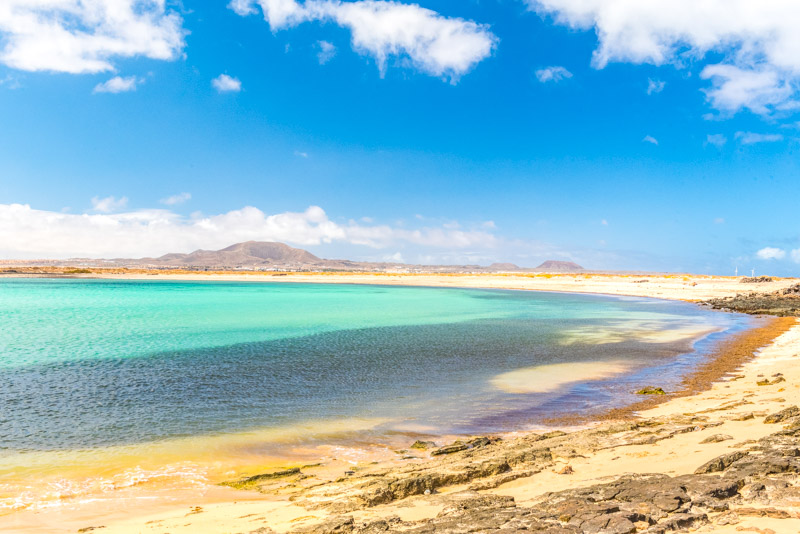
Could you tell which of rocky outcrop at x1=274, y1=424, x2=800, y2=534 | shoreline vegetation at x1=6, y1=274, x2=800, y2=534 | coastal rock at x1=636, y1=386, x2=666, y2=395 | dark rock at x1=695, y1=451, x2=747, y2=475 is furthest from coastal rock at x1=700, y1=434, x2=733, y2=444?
coastal rock at x1=636, y1=386, x2=666, y2=395

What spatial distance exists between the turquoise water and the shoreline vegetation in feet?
8.21

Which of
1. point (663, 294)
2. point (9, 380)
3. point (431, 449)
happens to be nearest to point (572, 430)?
point (431, 449)

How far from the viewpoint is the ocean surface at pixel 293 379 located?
9.92 m

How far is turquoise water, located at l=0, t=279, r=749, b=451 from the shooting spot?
10.8m

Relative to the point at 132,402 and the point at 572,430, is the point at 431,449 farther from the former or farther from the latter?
the point at 132,402

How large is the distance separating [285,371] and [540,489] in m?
11.6

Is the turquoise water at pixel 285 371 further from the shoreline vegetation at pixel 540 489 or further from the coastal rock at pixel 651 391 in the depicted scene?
the shoreline vegetation at pixel 540 489

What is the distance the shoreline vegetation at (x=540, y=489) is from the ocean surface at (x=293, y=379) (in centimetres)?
178

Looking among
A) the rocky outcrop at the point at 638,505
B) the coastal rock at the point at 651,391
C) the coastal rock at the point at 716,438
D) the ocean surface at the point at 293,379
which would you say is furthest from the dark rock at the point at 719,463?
the coastal rock at the point at 651,391

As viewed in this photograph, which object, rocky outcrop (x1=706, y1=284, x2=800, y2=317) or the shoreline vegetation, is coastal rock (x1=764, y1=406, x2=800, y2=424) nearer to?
the shoreline vegetation

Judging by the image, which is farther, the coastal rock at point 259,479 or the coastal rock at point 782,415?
the coastal rock at point 782,415

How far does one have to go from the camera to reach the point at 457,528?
495 cm

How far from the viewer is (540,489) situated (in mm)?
6238

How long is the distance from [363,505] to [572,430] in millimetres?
5726
